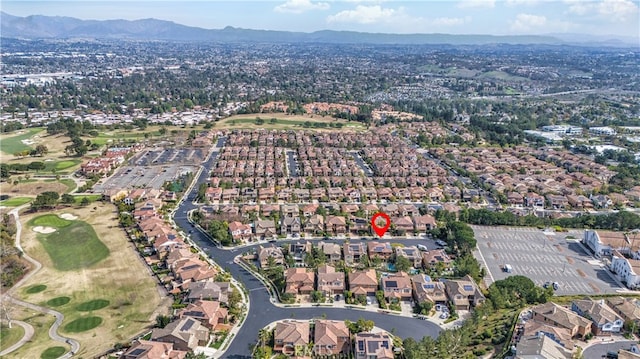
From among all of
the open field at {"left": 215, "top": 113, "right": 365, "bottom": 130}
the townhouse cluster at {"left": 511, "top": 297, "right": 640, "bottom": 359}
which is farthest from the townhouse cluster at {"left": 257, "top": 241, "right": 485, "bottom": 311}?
the open field at {"left": 215, "top": 113, "right": 365, "bottom": 130}

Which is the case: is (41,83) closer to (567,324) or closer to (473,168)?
(473,168)

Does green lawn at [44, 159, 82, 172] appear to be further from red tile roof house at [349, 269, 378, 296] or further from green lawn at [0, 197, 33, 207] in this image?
red tile roof house at [349, 269, 378, 296]

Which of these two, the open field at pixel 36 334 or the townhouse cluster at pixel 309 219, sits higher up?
the townhouse cluster at pixel 309 219

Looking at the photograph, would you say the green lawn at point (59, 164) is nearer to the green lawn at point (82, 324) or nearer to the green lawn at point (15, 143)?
the green lawn at point (15, 143)

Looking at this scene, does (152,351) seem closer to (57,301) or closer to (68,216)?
(57,301)

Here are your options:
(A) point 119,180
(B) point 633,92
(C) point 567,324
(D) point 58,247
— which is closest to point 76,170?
(A) point 119,180

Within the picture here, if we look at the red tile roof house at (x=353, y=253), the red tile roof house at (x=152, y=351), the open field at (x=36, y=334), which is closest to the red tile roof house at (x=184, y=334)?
the red tile roof house at (x=152, y=351)
